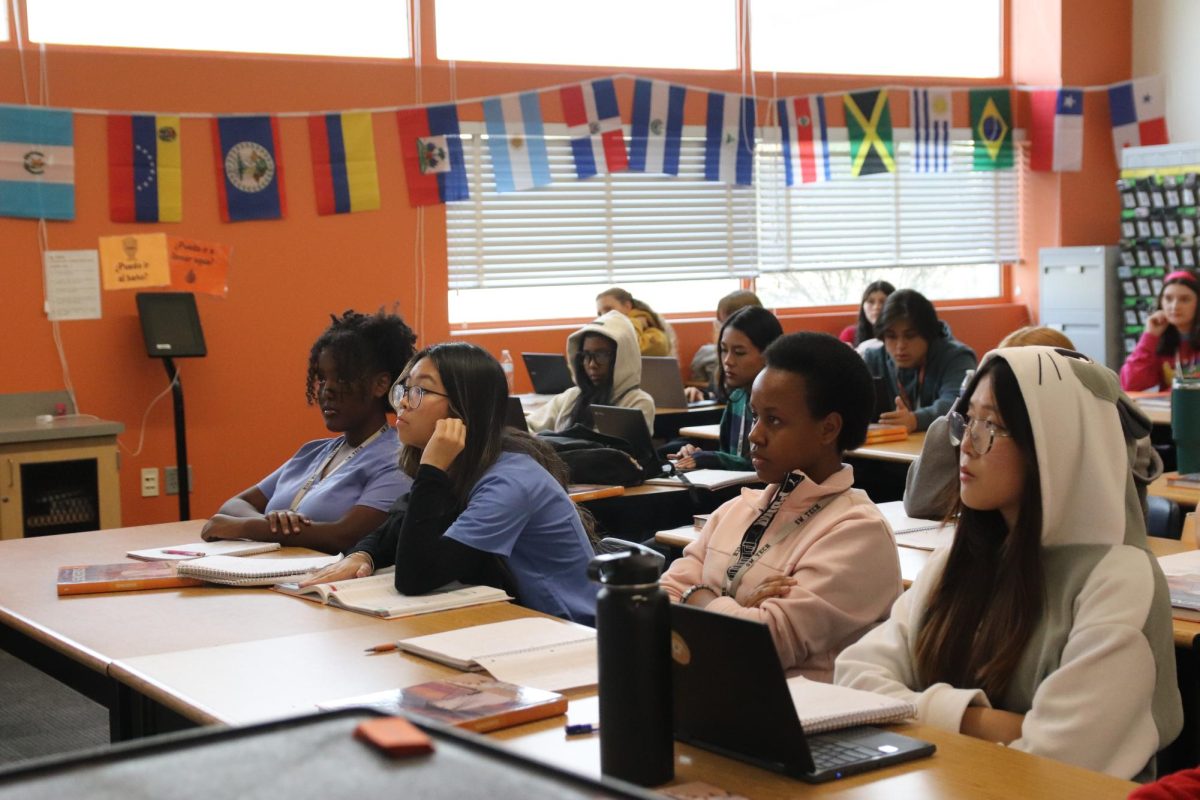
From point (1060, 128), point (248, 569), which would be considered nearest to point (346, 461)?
point (248, 569)

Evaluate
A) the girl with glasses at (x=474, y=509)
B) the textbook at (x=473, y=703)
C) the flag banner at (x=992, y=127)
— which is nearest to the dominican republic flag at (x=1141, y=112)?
the flag banner at (x=992, y=127)

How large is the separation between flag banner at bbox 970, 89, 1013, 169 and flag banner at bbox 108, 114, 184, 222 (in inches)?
204

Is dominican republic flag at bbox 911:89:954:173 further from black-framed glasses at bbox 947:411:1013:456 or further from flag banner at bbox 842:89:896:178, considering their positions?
black-framed glasses at bbox 947:411:1013:456

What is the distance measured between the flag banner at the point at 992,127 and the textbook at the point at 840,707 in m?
7.82

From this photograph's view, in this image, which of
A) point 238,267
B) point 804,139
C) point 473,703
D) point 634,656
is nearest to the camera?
point 634,656

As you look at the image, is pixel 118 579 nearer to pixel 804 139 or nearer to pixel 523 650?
pixel 523 650

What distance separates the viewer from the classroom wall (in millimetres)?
6395

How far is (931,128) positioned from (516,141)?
2.97m

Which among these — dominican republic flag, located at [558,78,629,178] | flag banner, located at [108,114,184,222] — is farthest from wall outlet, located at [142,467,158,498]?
dominican republic flag, located at [558,78,629,178]

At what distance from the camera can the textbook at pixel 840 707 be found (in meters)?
1.72

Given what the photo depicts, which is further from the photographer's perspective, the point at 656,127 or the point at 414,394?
the point at 656,127

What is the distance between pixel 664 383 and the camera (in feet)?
22.6

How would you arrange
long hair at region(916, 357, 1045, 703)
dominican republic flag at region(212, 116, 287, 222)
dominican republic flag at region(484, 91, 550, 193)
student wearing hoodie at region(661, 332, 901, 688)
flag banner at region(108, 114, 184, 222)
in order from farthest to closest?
dominican republic flag at region(484, 91, 550, 193) → dominican republic flag at region(212, 116, 287, 222) → flag banner at region(108, 114, 184, 222) → student wearing hoodie at region(661, 332, 901, 688) → long hair at region(916, 357, 1045, 703)

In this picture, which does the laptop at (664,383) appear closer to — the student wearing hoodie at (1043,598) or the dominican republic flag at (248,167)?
the dominican republic flag at (248,167)
